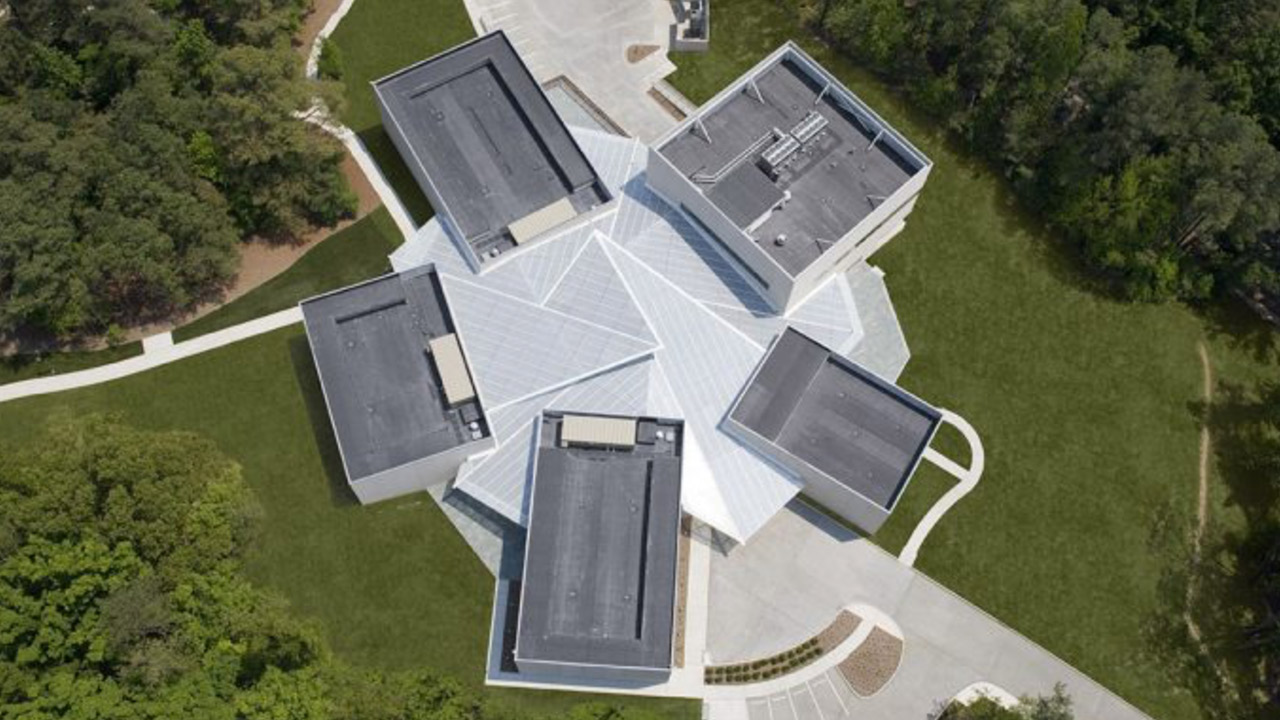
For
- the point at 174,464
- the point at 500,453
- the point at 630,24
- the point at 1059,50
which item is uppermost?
the point at 630,24

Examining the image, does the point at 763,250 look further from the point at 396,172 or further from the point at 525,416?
the point at 396,172

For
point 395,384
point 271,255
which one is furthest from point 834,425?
point 271,255

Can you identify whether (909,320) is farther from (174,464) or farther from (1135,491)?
(174,464)

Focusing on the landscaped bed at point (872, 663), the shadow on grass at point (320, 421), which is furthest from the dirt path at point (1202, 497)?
the shadow on grass at point (320, 421)

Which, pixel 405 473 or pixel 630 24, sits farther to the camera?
pixel 630 24

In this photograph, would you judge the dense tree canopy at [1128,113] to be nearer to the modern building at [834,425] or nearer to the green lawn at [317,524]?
the modern building at [834,425]

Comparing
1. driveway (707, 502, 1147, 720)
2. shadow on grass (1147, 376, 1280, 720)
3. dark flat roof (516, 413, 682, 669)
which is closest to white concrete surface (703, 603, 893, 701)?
driveway (707, 502, 1147, 720)

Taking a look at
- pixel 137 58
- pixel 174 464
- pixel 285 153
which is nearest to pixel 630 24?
pixel 285 153
